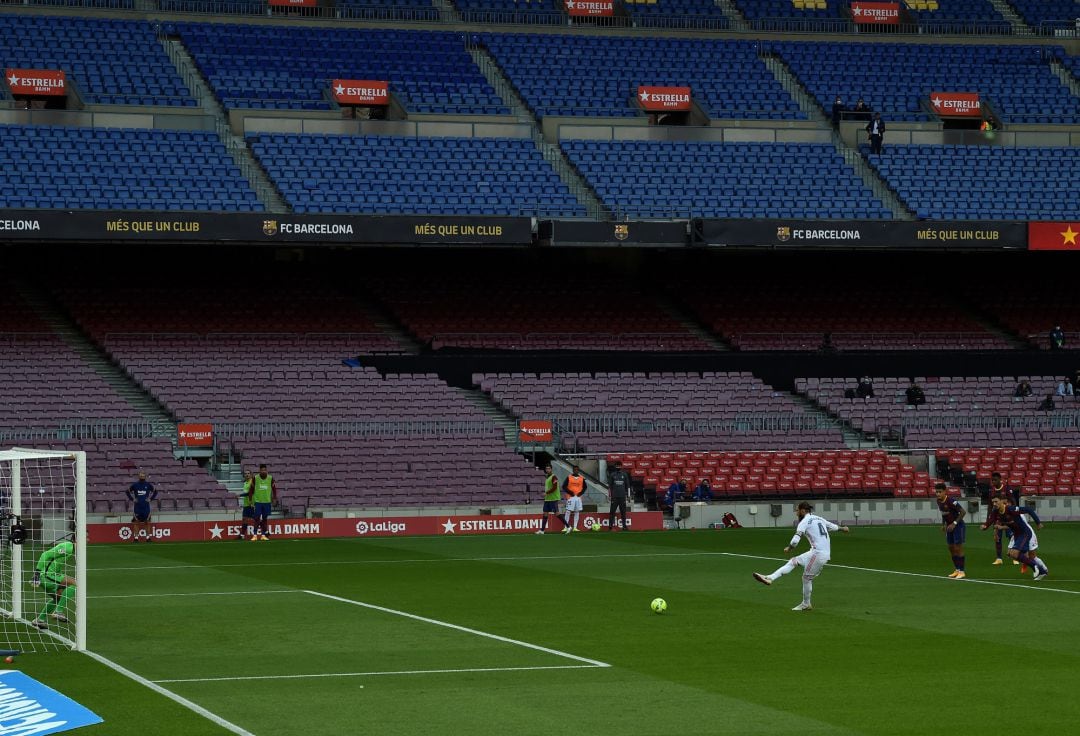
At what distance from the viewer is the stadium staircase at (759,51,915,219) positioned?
5469 centimetres

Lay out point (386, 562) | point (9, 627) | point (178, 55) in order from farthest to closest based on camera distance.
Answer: point (178, 55) → point (386, 562) → point (9, 627)

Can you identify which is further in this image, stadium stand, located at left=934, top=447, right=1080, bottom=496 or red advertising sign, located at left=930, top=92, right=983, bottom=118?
red advertising sign, located at left=930, top=92, right=983, bottom=118

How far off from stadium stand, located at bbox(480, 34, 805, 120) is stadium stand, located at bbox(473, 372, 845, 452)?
38.0 ft

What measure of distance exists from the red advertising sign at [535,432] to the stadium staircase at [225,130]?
9697 mm

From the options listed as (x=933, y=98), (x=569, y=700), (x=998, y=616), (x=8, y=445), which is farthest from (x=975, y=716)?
(x=933, y=98)

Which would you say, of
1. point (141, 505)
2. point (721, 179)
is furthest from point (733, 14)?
point (141, 505)

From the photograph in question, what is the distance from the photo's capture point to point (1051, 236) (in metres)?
51.5

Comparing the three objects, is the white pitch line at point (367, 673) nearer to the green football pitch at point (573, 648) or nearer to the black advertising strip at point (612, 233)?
the green football pitch at point (573, 648)

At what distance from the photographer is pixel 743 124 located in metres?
58.0

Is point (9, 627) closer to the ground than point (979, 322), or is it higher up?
closer to the ground

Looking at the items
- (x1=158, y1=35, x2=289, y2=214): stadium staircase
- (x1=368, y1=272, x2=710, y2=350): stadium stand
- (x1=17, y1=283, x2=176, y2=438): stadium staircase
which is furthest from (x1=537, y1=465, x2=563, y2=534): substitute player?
(x1=158, y1=35, x2=289, y2=214): stadium staircase

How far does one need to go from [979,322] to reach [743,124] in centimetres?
1056

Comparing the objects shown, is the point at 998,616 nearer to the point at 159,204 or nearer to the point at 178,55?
the point at 159,204

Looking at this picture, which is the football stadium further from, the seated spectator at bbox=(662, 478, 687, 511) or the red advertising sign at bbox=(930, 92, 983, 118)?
the red advertising sign at bbox=(930, 92, 983, 118)
